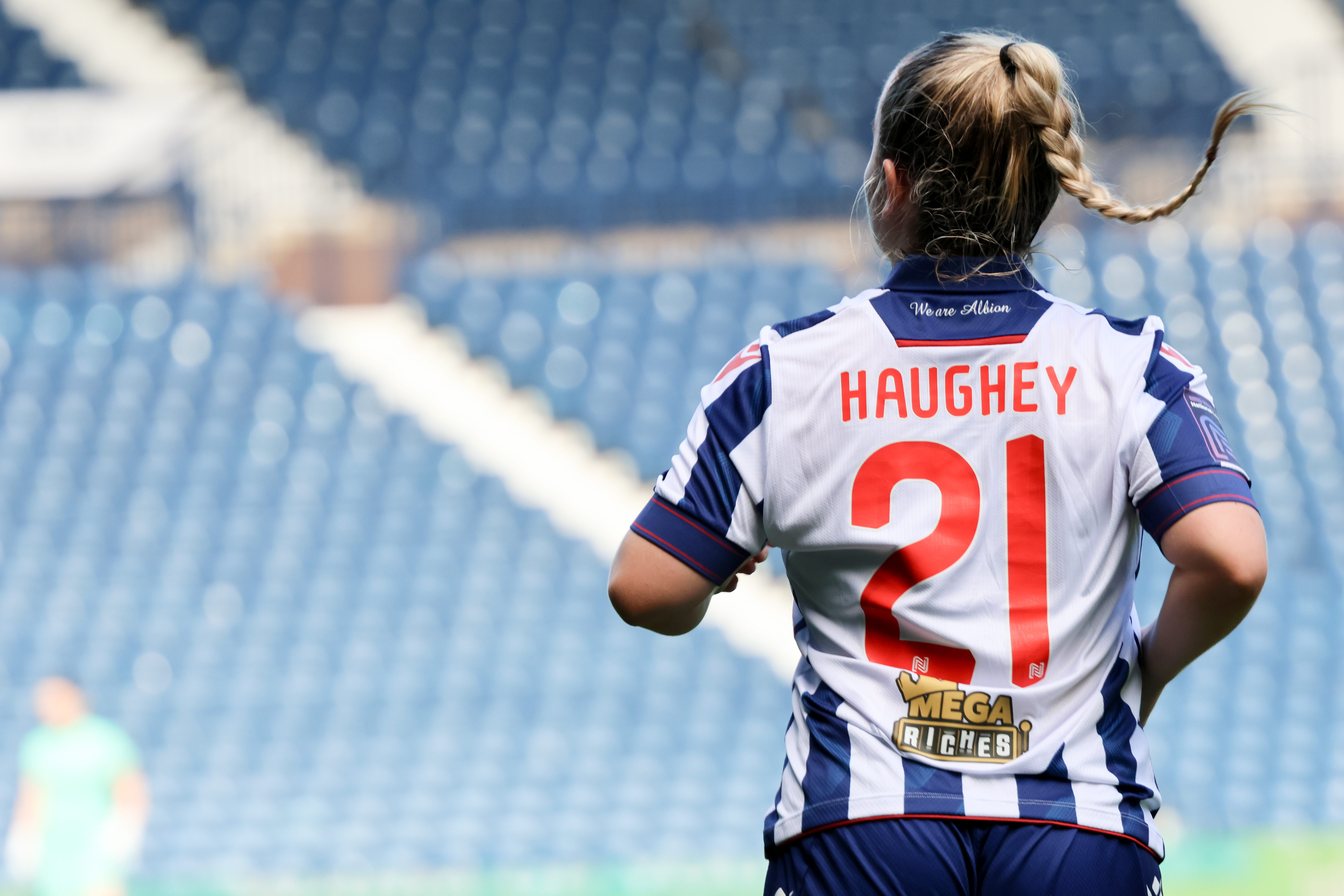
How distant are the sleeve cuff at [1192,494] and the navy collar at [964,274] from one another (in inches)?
9.1

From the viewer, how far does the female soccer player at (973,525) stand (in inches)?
47.4

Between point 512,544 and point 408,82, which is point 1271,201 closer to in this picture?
point 512,544

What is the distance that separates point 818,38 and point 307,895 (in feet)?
24.3

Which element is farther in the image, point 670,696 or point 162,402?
point 162,402

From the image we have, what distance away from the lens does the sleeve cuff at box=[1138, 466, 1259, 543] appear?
1.20 metres

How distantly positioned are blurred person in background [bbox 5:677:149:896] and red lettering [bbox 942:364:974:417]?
5344 millimetres

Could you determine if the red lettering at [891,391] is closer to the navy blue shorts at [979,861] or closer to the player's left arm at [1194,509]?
the player's left arm at [1194,509]

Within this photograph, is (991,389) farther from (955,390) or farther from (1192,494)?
(1192,494)

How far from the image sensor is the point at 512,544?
791cm

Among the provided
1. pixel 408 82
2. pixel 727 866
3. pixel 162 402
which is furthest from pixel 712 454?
pixel 408 82

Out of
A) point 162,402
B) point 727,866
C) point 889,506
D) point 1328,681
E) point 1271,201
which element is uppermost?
point 1271,201

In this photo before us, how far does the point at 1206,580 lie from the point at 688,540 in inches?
18.5

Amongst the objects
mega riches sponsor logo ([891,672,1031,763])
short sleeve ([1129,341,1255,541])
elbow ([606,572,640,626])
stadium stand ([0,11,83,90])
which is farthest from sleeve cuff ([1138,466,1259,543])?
stadium stand ([0,11,83,90])

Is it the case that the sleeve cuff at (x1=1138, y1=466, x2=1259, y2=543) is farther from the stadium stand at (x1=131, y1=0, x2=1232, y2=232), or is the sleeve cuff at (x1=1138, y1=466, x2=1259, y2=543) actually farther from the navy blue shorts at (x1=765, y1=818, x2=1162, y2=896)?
the stadium stand at (x1=131, y1=0, x2=1232, y2=232)
